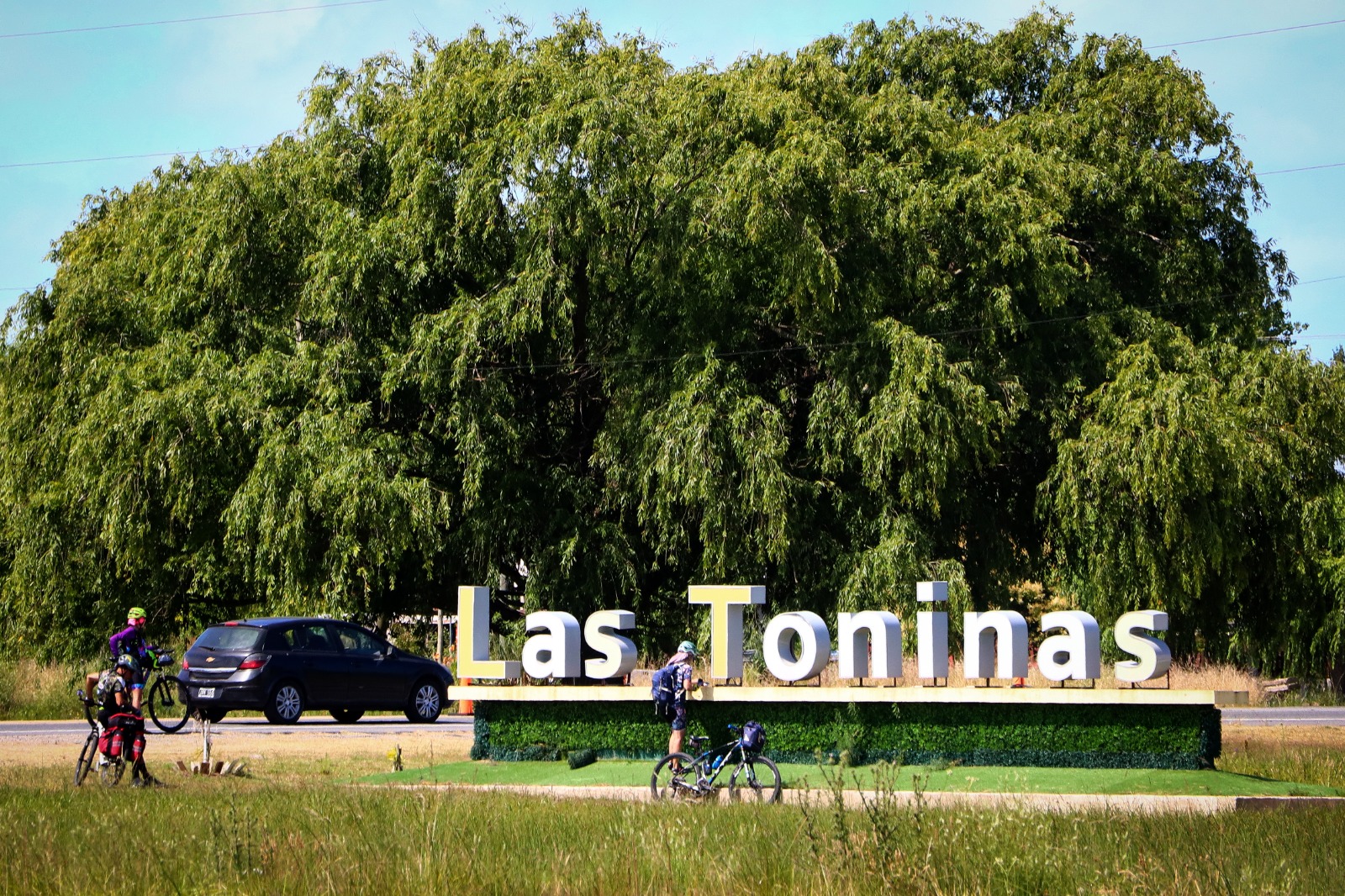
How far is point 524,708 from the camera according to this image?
814 inches

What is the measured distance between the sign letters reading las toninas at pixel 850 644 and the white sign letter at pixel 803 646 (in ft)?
0.04

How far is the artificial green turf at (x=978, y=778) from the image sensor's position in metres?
16.3

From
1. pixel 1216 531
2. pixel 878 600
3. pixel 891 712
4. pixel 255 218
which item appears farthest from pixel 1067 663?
pixel 255 218

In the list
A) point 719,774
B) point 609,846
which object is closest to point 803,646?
point 719,774

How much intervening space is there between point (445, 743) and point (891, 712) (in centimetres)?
718

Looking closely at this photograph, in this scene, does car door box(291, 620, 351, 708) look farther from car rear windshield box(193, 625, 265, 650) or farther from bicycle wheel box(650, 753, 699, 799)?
bicycle wheel box(650, 753, 699, 799)

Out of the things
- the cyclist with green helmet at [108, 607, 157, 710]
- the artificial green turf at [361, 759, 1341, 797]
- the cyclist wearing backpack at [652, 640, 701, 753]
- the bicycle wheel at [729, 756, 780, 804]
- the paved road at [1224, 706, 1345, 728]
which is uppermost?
the cyclist with green helmet at [108, 607, 157, 710]

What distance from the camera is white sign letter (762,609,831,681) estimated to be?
19.9 meters

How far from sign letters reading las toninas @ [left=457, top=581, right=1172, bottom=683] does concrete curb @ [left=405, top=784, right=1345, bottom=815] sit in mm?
3580

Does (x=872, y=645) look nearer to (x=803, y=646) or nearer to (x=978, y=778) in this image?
(x=803, y=646)

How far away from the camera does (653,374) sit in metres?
27.2

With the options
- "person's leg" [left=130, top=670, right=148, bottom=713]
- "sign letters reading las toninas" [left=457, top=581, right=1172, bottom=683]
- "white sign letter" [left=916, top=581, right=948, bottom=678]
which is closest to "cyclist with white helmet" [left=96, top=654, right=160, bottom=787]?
"person's leg" [left=130, top=670, right=148, bottom=713]

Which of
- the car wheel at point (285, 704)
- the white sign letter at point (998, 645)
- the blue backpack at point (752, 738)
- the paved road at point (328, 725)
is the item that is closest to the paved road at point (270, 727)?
the paved road at point (328, 725)

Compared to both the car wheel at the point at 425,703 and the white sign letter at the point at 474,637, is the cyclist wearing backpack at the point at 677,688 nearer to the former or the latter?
the white sign letter at the point at 474,637
